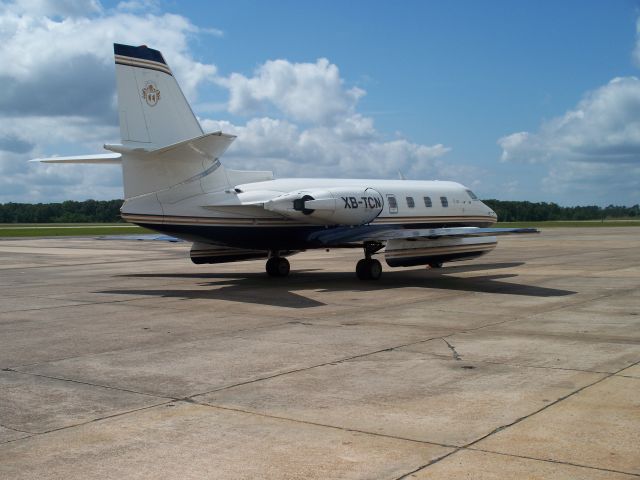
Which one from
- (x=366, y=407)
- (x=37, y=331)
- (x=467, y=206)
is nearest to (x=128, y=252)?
(x=467, y=206)

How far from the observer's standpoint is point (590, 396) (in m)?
7.62

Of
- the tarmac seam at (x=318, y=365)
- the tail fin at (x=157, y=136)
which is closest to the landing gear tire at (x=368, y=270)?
the tail fin at (x=157, y=136)

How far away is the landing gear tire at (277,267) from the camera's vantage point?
75.3 feet

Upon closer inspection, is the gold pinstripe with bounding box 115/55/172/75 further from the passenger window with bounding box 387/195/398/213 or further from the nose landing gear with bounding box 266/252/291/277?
the passenger window with bounding box 387/195/398/213

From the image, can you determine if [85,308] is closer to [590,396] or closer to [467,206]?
[590,396]

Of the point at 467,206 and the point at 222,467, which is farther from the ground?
the point at 467,206

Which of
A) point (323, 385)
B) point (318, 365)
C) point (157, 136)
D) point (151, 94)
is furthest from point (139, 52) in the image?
point (323, 385)

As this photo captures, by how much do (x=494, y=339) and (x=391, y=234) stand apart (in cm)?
968

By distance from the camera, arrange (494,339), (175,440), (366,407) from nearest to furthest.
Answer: (175,440), (366,407), (494,339)

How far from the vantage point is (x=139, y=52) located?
17969mm

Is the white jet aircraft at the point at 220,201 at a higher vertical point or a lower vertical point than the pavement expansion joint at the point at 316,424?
higher

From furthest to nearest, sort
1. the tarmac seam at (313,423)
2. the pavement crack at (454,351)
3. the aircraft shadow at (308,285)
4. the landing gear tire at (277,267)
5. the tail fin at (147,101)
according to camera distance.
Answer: the landing gear tire at (277,267) < the tail fin at (147,101) < the aircraft shadow at (308,285) < the pavement crack at (454,351) < the tarmac seam at (313,423)

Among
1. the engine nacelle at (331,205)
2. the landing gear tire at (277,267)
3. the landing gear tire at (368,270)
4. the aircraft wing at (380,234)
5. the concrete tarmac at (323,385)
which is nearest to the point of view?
the concrete tarmac at (323,385)

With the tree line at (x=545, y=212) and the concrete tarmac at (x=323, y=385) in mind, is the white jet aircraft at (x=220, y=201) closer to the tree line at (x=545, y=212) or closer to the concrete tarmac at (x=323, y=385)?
the concrete tarmac at (x=323, y=385)
